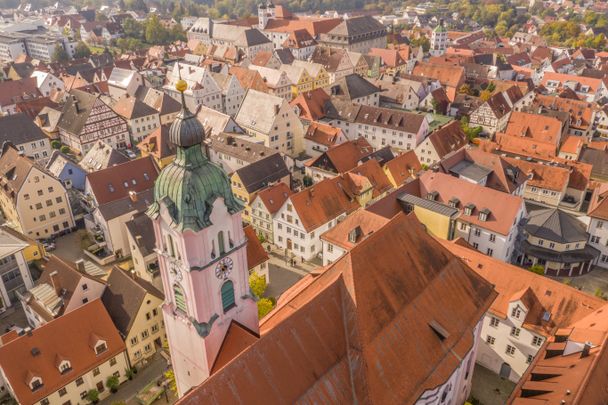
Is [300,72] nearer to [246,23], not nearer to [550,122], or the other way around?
[550,122]

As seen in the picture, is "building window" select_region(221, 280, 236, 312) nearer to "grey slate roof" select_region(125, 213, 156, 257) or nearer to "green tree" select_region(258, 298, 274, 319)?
"green tree" select_region(258, 298, 274, 319)

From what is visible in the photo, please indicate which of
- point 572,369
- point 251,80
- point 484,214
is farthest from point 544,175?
point 251,80

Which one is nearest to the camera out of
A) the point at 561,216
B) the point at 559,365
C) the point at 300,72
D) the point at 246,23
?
the point at 559,365

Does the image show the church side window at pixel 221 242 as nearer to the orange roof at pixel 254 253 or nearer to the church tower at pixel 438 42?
the orange roof at pixel 254 253

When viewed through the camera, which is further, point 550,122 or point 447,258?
point 550,122

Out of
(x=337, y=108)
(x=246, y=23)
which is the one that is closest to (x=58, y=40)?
(x=246, y=23)


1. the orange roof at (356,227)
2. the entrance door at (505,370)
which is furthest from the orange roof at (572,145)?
the entrance door at (505,370)
